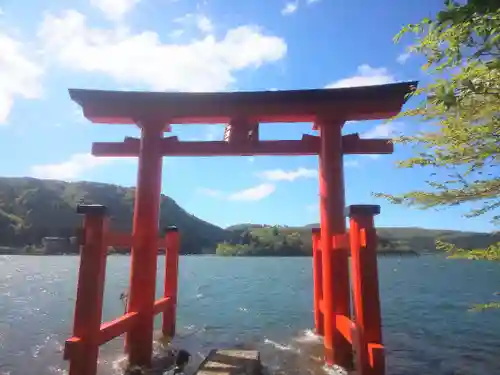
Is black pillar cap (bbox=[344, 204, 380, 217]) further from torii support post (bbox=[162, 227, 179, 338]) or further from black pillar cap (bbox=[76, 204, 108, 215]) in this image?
torii support post (bbox=[162, 227, 179, 338])

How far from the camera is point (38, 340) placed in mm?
12242

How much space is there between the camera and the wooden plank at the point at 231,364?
6.12 metres

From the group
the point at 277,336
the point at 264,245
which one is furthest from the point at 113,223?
the point at 277,336

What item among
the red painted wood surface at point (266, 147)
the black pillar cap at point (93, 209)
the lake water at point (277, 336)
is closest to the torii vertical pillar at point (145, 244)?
the red painted wood surface at point (266, 147)

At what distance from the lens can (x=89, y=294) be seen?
518 centimetres

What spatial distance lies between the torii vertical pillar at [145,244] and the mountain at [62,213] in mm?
101293

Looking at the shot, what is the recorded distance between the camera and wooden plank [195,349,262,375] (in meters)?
6.12

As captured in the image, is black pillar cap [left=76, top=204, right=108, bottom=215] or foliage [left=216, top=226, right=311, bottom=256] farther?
foliage [left=216, top=226, right=311, bottom=256]

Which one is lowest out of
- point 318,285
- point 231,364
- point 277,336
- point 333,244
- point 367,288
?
point 277,336

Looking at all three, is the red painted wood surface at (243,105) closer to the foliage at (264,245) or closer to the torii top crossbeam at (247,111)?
the torii top crossbeam at (247,111)

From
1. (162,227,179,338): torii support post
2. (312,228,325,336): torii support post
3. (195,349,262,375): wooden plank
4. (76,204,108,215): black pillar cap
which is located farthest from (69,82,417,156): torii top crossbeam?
(195,349,262,375): wooden plank

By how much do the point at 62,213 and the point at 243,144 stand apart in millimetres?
142742

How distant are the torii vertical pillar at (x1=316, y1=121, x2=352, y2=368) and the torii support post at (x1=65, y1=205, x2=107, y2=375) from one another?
3.87 m

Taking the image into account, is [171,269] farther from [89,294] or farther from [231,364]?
[89,294]
